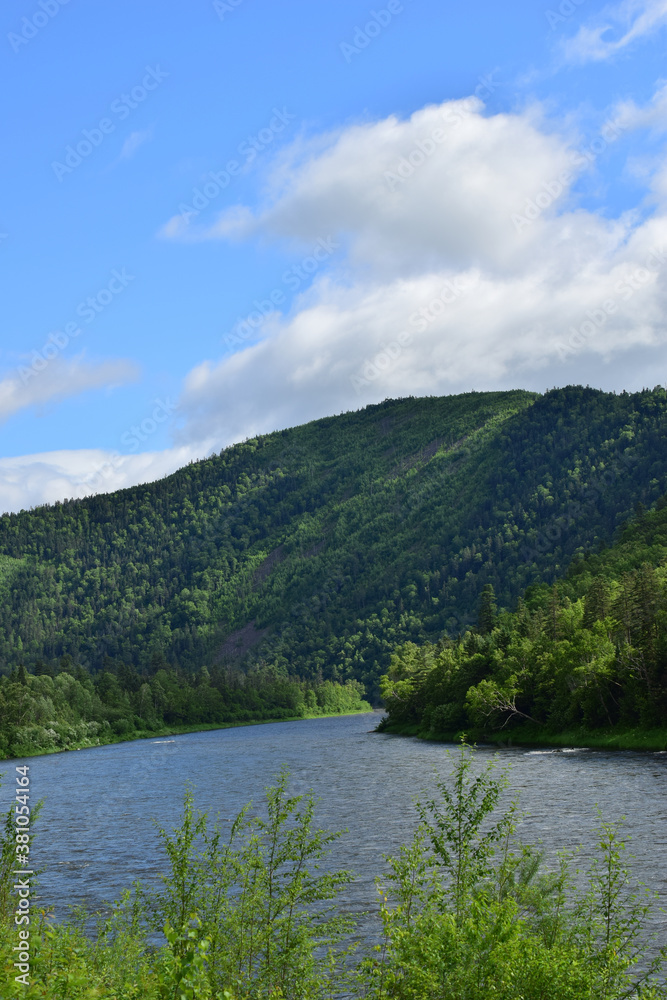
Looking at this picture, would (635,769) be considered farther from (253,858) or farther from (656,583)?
(253,858)

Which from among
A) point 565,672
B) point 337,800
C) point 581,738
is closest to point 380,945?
point 337,800

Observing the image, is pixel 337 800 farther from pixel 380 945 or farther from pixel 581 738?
pixel 380 945

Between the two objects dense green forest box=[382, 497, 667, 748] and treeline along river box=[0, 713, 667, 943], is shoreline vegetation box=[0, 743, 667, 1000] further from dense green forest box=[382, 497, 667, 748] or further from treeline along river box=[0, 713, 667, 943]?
dense green forest box=[382, 497, 667, 748]

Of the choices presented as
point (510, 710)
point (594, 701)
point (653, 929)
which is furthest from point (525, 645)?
point (653, 929)

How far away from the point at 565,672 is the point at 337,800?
43.7 meters

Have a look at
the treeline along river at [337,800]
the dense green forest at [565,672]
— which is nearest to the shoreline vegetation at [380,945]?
the treeline along river at [337,800]

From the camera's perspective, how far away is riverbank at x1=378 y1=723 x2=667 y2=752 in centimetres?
8969

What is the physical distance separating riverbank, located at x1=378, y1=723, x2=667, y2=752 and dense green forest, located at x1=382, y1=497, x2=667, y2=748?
424mm

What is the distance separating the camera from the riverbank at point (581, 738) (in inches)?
3531

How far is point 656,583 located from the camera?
106 metres

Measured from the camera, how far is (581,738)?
101 meters

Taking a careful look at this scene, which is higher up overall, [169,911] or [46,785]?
[169,911]

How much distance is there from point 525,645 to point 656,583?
22452 millimetres

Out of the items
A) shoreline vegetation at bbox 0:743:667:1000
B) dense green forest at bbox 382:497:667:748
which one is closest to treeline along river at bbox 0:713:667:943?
dense green forest at bbox 382:497:667:748
